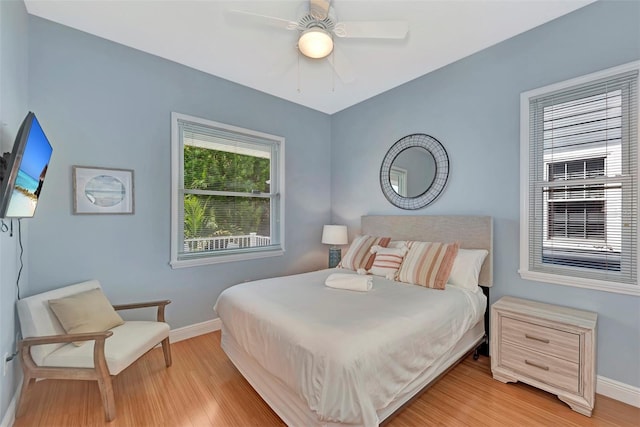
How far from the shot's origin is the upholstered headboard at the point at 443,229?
2662 mm

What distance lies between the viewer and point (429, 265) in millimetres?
2566

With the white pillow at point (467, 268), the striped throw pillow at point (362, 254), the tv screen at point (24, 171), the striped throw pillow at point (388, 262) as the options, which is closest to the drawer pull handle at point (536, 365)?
the white pillow at point (467, 268)

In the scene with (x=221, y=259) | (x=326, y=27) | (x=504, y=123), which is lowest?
(x=221, y=259)

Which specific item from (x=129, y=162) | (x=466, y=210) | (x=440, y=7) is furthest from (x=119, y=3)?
(x=466, y=210)

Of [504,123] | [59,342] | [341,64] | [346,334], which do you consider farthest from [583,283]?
[59,342]

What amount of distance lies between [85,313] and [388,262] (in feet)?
8.56

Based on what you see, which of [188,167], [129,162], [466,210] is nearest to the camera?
[129,162]

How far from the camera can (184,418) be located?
1.84 m

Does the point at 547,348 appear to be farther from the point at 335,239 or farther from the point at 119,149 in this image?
the point at 119,149

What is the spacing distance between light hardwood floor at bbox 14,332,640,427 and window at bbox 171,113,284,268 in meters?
1.18

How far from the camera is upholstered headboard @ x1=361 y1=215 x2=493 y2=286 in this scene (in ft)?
8.73

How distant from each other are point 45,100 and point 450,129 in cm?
378

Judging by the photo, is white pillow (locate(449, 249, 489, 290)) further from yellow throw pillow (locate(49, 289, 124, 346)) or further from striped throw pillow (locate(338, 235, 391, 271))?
yellow throw pillow (locate(49, 289, 124, 346))

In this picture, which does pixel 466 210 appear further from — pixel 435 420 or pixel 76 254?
pixel 76 254
